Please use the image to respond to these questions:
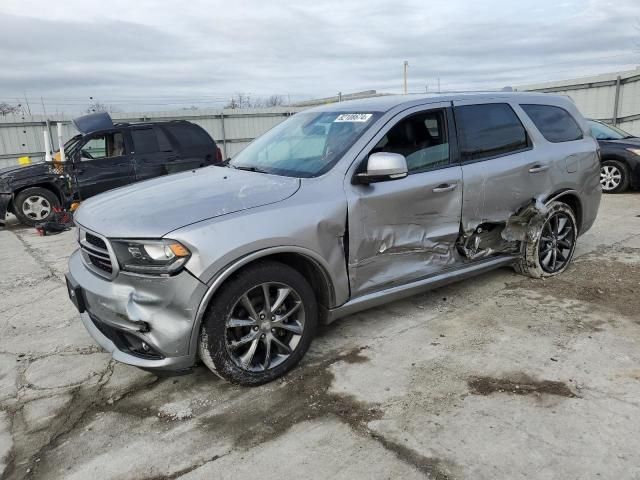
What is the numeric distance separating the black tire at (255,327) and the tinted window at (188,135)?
23.0 feet

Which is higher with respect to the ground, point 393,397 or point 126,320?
point 126,320

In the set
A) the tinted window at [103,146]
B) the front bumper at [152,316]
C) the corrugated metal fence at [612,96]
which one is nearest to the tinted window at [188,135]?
the tinted window at [103,146]

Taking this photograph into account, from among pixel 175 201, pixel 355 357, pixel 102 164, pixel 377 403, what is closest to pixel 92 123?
pixel 102 164

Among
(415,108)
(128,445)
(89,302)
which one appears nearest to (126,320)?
(89,302)

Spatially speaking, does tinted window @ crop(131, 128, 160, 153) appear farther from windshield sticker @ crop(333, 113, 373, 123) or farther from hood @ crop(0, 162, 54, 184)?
windshield sticker @ crop(333, 113, 373, 123)

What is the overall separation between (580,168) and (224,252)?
3.87 m

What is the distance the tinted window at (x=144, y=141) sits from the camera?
9.08 meters

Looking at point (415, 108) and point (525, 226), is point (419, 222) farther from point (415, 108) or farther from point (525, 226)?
point (525, 226)

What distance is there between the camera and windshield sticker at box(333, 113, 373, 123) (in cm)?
375

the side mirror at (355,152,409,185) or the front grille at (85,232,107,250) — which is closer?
the front grille at (85,232,107,250)

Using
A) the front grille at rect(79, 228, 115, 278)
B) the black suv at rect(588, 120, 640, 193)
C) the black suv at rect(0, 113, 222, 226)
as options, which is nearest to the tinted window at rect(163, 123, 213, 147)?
the black suv at rect(0, 113, 222, 226)

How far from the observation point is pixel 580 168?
16.2ft

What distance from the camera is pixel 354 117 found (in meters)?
3.84

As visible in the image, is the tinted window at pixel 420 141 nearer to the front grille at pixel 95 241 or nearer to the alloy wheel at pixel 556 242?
the alloy wheel at pixel 556 242
